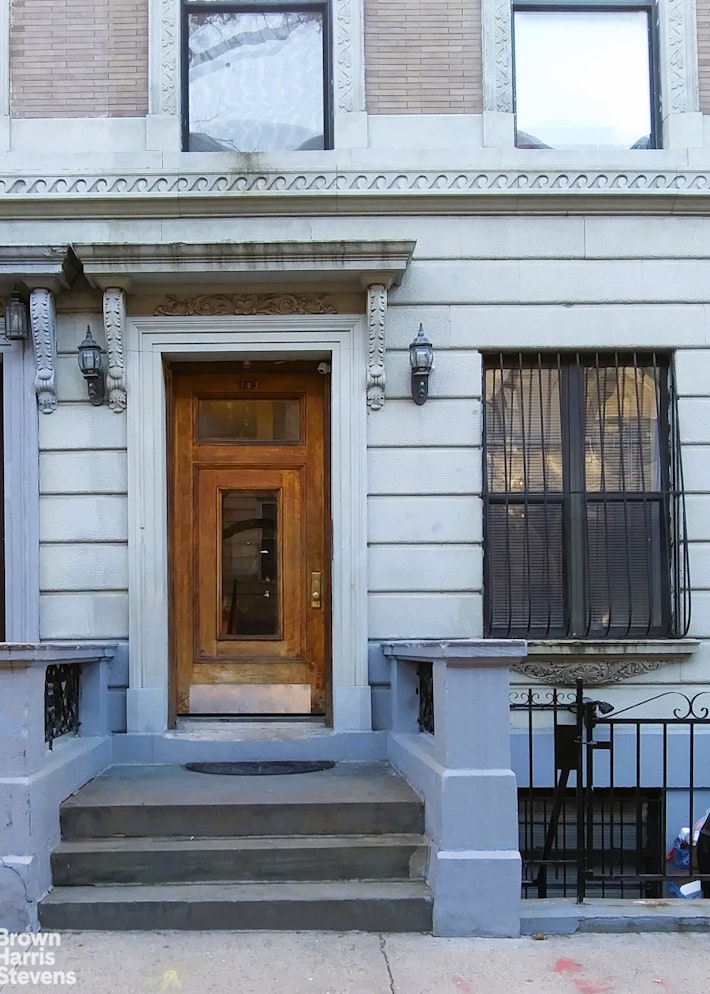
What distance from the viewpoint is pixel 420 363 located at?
21.6 ft

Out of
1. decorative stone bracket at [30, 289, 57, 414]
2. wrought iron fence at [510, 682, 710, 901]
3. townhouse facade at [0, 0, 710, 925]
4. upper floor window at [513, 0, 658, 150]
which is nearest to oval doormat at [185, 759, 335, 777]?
townhouse facade at [0, 0, 710, 925]

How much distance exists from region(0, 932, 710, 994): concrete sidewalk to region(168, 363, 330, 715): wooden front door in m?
2.51

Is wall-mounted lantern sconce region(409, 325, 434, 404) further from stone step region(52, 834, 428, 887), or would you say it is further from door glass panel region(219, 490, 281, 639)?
stone step region(52, 834, 428, 887)

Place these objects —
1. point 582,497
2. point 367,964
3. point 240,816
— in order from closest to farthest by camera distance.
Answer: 1. point 367,964
2. point 240,816
3. point 582,497

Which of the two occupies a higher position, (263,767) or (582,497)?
(582,497)

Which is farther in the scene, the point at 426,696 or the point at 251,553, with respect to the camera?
the point at 251,553

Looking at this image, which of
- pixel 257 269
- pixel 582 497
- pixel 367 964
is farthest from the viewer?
pixel 582 497

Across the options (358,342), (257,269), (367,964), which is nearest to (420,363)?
(358,342)

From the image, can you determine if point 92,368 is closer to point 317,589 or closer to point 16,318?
point 16,318

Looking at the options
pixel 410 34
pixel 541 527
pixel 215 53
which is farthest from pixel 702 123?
pixel 215 53

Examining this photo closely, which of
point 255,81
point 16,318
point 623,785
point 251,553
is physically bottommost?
point 623,785

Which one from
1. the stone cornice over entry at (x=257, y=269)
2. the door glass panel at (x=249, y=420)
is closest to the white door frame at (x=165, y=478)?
the stone cornice over entry at (x=257, y=269)

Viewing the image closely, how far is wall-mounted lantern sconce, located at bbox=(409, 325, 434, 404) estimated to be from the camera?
21.6 feet

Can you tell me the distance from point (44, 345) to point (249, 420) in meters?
1.64
